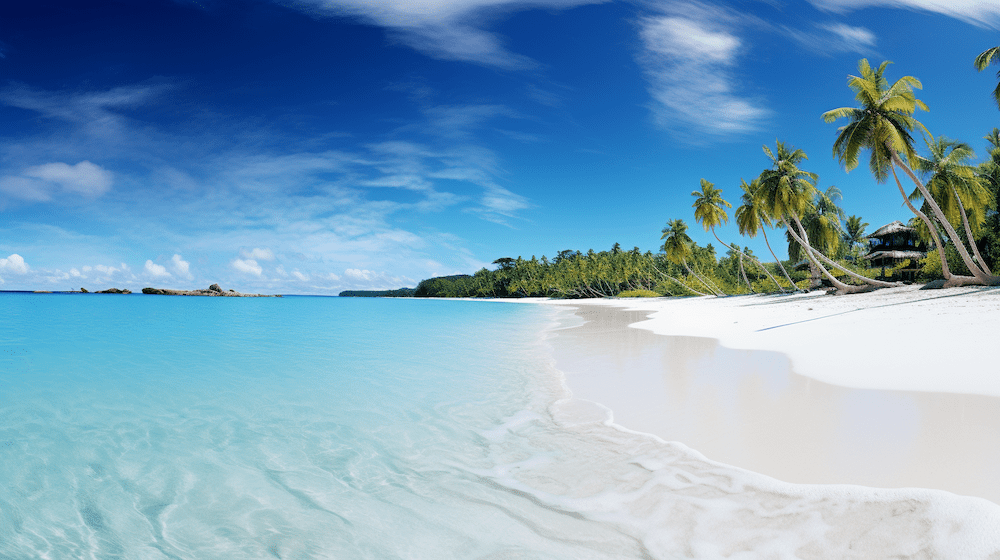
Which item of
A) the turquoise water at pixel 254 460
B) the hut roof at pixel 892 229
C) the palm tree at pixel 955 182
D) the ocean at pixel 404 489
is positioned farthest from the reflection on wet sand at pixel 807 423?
the hut roof at pixel 892 229

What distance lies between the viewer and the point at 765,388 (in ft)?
20.8

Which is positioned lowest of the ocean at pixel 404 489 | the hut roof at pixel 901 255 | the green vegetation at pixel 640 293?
the ocean at pixel 404 489

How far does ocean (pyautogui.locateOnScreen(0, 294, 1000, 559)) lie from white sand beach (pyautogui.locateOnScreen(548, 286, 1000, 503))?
0.39m

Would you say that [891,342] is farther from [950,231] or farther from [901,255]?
[901,255]

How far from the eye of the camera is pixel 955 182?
810 inches

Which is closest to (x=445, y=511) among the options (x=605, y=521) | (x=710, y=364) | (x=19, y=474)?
(x=605, y=521)

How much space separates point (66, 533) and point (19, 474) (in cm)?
181

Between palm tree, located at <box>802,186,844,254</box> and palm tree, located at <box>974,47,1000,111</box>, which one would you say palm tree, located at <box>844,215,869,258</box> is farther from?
palm tree, located at <box>974,47,1000,111</box>

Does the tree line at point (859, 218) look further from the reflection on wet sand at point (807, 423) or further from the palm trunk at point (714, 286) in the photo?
the reflection on wet sand at point (807, 423)

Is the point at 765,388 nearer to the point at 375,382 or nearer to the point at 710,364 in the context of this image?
the point at 710,364

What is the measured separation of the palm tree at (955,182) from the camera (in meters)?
20.1

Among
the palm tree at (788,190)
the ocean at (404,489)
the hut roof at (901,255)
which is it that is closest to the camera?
the ocean at (404,489)

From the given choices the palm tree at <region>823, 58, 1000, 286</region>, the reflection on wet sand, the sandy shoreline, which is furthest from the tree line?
the reflection on wet sand

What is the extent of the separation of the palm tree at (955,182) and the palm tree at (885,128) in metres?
1.21
